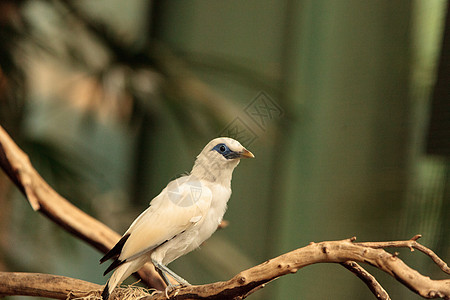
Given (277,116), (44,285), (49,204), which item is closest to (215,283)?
(44,285)

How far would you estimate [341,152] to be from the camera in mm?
1378

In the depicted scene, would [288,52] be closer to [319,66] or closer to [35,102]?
[319,66]

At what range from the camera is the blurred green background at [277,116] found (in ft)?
3.85

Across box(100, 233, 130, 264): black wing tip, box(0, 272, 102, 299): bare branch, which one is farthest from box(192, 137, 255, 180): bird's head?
box(0, 272, 102, 299): bare branch

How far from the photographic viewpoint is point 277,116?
142 cm

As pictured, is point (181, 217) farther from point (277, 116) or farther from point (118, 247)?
point (277, 116)

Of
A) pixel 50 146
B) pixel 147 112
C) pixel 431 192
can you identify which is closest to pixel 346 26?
pixel 431 192

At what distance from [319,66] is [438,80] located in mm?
430

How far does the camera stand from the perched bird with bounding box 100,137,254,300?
0.68 m

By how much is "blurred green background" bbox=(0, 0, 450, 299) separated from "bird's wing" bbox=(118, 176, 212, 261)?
0.25m

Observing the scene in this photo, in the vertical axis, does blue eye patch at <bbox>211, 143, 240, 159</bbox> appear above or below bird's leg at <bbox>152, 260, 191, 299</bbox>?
above

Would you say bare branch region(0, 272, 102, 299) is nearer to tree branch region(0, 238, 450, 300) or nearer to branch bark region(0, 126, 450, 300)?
branch bark region(0, 126, 450, 300)

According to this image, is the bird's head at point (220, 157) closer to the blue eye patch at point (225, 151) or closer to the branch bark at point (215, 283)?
the blue eye patch at point (225, 151)

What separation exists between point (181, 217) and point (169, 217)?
0.02 m
